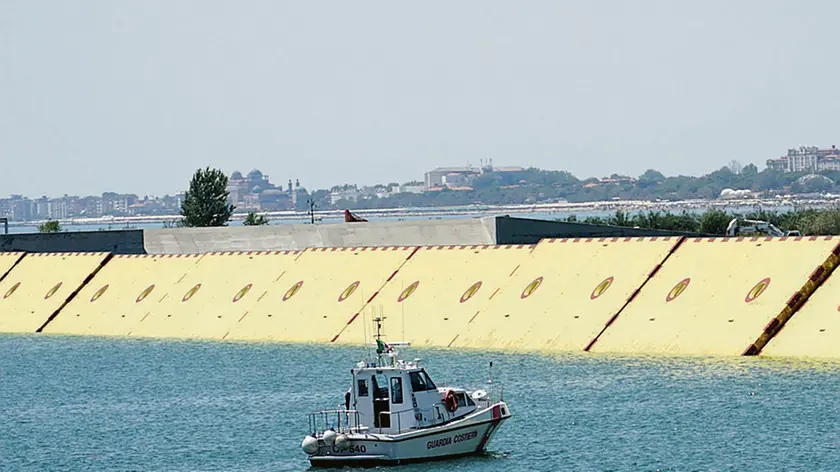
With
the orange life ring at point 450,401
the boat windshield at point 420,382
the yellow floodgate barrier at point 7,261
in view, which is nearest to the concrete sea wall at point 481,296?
the yellow floodgate barrier at point 7,261

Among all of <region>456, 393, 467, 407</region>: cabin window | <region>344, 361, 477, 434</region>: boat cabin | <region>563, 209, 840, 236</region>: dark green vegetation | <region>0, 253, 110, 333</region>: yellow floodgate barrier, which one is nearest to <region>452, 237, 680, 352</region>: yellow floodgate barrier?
<region>456, 393, 467, 407</region>: cabin window

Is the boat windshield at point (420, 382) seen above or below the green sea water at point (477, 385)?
above

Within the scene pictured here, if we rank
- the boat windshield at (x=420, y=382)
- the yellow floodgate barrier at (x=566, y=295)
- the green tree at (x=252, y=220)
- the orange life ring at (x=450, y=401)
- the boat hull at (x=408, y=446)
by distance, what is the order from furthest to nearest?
1. the green tree at (x=252, y=220)
2. the yellow floodgate barrier at (x=566, y=295)
3. the orange life ring at (x=450, y=401)
4. the boat windshield at (x=420, y=382)
5. the boat hull at (x=408, y=446)

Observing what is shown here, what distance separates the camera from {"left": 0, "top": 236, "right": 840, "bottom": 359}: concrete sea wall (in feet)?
→ 170

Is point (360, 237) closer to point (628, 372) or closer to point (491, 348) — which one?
point (491, 348)

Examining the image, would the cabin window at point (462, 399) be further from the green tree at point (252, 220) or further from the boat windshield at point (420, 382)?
the green tree at point (252, 220)

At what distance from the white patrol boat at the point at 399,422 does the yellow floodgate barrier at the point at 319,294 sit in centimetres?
2437

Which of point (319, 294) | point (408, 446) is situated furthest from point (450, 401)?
point (319, 294)

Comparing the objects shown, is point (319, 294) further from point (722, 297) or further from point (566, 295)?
point (722, 297)

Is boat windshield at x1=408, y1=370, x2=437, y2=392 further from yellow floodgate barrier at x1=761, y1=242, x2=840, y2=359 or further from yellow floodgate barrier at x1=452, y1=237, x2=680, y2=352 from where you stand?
yellow floodgate barrier at x1=452, y1=237, x2=680, y2=352

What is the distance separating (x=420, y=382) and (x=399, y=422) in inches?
43.6

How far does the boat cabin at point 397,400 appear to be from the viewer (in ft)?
119

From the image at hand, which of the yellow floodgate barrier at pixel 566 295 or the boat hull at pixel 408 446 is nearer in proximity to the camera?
the boat hull at pixel 408 446

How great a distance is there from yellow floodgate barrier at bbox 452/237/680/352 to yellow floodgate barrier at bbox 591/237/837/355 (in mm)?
901
